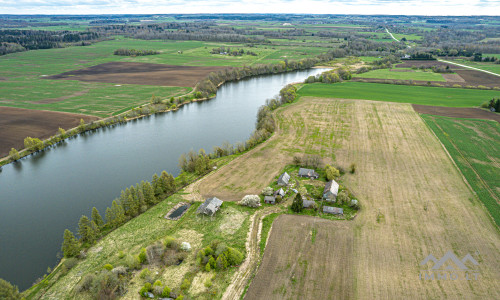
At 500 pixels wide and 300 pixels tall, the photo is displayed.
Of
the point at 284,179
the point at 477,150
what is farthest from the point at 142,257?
the point at 477,150

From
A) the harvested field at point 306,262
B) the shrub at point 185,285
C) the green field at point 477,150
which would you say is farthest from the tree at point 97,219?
the green field at point 477,150

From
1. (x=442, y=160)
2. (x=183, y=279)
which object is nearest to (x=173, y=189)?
(x=183, y=279)

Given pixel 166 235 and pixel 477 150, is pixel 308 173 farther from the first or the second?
pixel 477 150

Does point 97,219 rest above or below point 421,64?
below

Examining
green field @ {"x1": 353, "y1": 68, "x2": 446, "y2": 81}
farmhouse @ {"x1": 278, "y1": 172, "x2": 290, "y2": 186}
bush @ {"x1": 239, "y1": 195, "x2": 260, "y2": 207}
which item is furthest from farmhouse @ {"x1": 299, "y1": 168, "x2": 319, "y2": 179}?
green field @ {"x1": 353, "y1": 68, "x2": 446, "y2": 81}

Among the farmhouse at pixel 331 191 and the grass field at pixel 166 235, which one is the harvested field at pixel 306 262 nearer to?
the grass field at pixel 166 235

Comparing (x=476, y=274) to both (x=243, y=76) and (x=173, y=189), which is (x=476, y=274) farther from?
(x=243, y=76)
